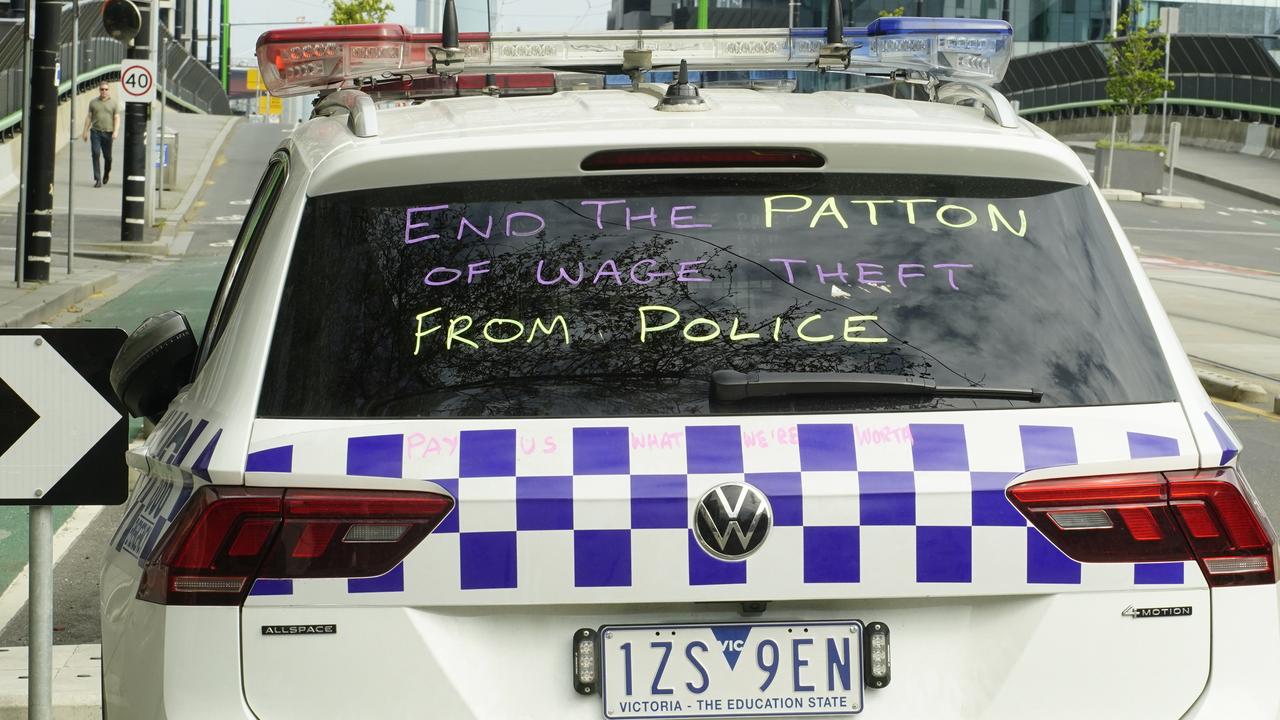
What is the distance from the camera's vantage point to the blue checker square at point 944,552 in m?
2.54

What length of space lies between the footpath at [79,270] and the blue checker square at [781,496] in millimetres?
2807

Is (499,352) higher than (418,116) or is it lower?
lower

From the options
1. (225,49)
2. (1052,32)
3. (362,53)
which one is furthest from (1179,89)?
(225,49)

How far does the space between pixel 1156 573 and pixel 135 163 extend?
68.3 feet

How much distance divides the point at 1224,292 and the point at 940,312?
1837cm

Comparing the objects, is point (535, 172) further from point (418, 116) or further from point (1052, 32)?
point (1052, 32)

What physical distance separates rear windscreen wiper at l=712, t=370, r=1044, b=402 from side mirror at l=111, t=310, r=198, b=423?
1205 millimetres

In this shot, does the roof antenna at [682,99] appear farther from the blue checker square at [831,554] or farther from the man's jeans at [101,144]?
the man's jeans at [101,144]

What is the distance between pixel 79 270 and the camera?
62.6 feet

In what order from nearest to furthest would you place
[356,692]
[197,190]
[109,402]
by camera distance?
[356,692] < [109,402] < [197,190]

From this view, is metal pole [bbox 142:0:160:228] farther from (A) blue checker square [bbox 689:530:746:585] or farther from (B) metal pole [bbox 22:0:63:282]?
(A) blue checker square [bbox 689:530:746:585]

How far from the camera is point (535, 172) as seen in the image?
9.12ft

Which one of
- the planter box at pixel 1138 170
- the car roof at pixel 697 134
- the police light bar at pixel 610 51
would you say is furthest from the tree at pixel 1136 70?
the car roof at pixel 697 134

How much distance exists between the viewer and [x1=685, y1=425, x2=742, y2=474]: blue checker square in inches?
99.2
